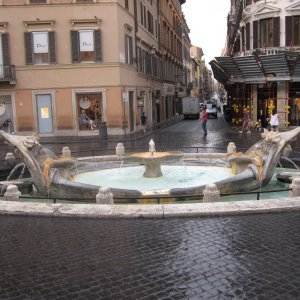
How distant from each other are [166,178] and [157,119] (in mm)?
33968

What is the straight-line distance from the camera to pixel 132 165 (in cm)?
1611

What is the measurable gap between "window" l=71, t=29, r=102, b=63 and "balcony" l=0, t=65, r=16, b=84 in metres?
3.79

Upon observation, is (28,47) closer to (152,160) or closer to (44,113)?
(44,113)

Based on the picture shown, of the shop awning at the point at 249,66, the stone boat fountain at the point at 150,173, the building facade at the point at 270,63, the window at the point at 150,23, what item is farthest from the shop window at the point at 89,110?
the stone boat fountain at the point at 150,173

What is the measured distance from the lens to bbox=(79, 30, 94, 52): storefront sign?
29.9 m

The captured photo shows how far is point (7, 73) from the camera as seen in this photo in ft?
97.5

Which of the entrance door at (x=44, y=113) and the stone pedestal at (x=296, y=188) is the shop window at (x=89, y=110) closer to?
the entrance door at (x=44, y=113)

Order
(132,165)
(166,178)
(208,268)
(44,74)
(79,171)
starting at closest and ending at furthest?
(208,268) → (166,178) → (79,171) → (132,165) → (44,74)

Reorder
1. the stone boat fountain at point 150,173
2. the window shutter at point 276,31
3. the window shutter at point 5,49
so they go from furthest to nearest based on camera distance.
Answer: the window shutter at point 276,31
the window shutter at point 5,49
the stone boat fountain at point 150,173

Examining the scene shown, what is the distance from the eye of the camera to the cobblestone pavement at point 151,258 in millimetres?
5625

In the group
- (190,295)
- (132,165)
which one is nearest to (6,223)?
(190,295)

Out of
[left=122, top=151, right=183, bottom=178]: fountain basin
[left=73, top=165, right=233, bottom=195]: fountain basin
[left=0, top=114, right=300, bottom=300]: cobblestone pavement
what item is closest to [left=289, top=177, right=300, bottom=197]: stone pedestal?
[left=0, top=114, right=300, bottom=300]: cobblestone pavement

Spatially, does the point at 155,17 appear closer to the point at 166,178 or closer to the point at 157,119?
the point at 157,119

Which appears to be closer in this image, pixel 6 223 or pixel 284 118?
pixel 6 223
